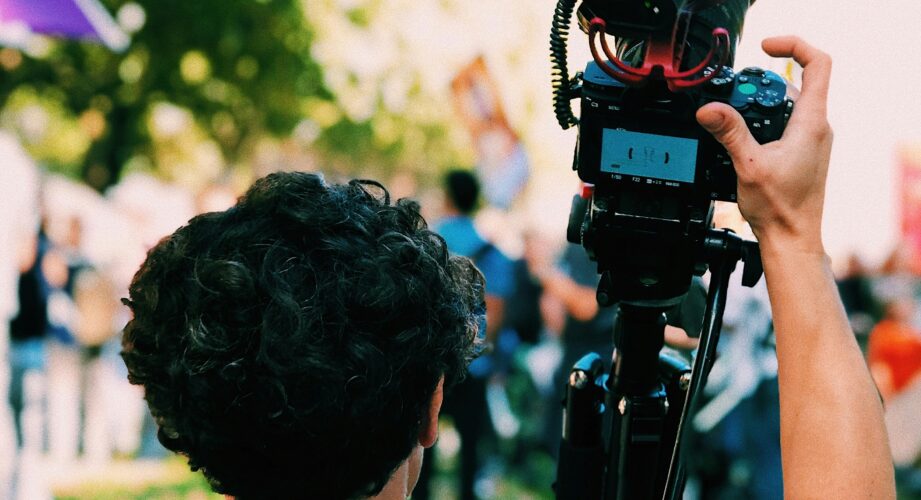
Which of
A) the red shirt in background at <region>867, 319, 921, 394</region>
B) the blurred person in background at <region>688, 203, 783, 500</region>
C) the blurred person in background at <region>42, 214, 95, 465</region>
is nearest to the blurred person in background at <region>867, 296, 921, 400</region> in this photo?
the red shirt in background at <region>867, 319, 921, 394</region>

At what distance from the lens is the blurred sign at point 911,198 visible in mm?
7609

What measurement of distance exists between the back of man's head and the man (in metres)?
3.20

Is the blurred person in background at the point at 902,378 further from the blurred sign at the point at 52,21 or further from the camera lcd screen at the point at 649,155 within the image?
the camera lcd screen at the point at 649,155

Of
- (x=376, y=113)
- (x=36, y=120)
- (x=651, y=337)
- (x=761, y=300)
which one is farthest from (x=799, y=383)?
(x=36, y=120)

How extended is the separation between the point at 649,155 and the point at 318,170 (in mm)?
500

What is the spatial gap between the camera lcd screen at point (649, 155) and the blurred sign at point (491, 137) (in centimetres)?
333

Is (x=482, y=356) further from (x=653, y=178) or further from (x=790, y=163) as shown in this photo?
(x=790, y=163)

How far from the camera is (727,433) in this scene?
4.80 metres

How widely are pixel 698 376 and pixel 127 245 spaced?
5.70 metres

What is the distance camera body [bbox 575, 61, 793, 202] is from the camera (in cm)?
130

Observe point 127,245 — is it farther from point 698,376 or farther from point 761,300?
point 698,376

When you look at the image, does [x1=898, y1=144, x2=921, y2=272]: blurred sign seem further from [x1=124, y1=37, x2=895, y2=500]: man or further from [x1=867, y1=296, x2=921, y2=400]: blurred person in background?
[x1=124, y1=37, x2=895, y2=500]: man

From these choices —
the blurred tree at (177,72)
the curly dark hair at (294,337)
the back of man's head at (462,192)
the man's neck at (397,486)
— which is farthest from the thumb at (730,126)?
the blurred tree at (177,72)

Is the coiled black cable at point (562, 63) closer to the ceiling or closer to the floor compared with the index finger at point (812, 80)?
closer to the ceiling
